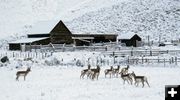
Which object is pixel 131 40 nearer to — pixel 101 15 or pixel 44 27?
pixel 44 27

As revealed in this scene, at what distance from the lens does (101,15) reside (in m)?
126

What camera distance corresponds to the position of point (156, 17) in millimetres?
118938

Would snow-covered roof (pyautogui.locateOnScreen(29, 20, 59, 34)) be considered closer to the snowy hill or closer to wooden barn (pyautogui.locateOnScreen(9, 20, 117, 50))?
wooden barn (pyautogui.locateOnScreen(9, 20, 117, 50))

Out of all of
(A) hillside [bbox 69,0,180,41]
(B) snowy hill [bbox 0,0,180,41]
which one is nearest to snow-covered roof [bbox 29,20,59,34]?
(A) hillside [bbox 69,0,180,41]

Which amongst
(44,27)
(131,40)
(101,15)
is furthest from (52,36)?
(101,15)

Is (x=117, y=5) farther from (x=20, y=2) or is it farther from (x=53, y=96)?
(x=53, y=96)

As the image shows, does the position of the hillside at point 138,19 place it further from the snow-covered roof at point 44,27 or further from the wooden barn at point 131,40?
the snow-covered roof at point 44,27

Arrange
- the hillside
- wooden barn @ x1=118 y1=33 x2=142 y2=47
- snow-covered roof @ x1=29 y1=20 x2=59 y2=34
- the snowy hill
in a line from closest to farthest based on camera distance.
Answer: snow-covered roof @ x1=29 y1=20 x2=59 y2=34 → wooden barn @ x1=118 y1=33 x2=142 y2=47 → the hillside → the snowy hill

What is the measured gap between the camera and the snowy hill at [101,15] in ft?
371

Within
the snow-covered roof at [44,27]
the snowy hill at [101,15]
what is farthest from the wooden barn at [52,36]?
the snowy hill at [101,15]

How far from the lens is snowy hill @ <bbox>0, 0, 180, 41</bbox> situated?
371ft

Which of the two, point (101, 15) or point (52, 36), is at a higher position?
point (101, 15)

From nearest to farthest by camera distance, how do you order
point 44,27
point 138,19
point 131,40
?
1. point 44,27
2. point 131,40
3. point 138,19

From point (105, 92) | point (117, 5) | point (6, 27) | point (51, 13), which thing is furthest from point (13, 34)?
point (105, 92)
